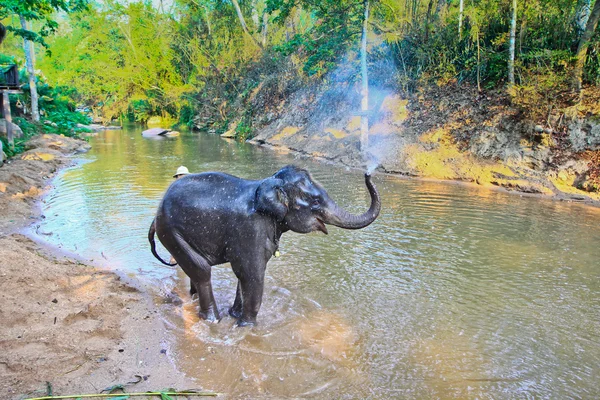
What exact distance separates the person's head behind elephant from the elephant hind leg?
3.15 feet

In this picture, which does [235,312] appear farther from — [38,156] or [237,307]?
[38,156]

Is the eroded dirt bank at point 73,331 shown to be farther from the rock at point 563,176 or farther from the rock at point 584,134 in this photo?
the rock at point 584,134

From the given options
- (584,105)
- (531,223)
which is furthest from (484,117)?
(531,223)

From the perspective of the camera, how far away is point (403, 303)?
5605 millimetres

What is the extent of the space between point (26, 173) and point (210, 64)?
2790 centimetres

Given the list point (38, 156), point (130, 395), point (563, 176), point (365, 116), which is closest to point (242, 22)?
point (365, 116)

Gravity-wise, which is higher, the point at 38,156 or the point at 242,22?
the point at 242,22

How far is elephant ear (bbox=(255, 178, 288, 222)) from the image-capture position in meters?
4.43

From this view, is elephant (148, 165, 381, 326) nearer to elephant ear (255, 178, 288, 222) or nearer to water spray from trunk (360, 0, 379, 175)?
elephant ear (255, 178, 288, 222)

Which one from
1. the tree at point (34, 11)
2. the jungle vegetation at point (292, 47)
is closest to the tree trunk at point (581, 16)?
the jungle vegetation at point (292, 47)

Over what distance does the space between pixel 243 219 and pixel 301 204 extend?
0.62 meters

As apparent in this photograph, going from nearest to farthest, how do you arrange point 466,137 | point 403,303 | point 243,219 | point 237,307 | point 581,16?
point 243,219
point 237,307
point 403,303
point 581,16
point 466,137

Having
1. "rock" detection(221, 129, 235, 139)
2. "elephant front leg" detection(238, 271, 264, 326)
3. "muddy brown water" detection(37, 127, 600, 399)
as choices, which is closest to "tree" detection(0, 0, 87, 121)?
"muddy brown water" detection(37, 127, 600, 399)

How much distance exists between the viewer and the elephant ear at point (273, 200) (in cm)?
443
